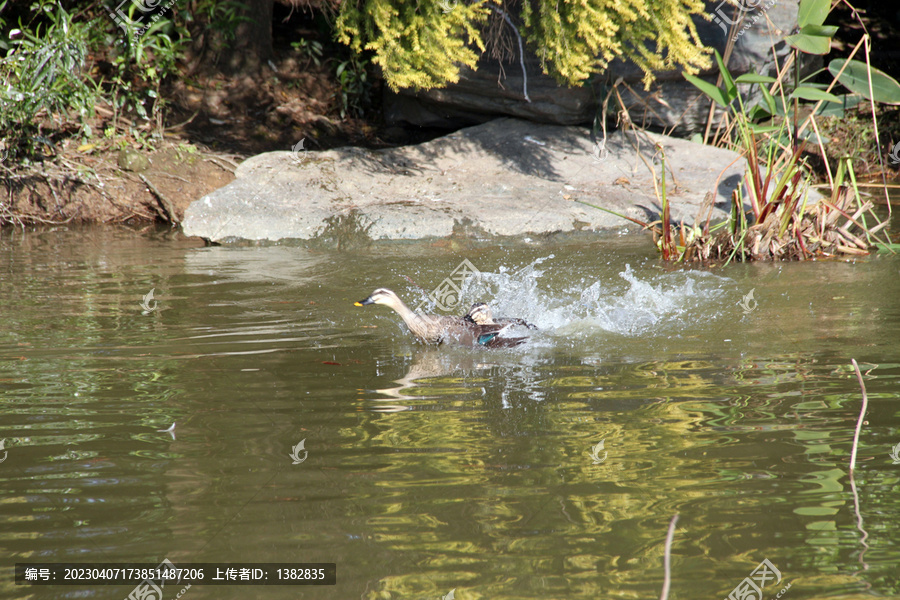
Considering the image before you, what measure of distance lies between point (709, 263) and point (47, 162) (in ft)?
31.6

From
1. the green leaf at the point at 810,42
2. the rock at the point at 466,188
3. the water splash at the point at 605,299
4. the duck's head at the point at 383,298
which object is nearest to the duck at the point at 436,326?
the duck's head at the point at 383,298

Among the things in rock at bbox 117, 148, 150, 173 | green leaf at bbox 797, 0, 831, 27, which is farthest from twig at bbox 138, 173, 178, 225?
green leaf at bbox 797, 0, 831, 27

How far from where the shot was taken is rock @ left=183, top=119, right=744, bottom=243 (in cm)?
1030

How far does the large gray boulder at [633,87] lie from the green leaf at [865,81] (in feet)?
10.1

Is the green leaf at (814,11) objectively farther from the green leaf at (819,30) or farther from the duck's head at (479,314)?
the duck's head at (479,314)

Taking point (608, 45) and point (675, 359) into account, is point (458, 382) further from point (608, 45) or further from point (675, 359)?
point (608, 45)

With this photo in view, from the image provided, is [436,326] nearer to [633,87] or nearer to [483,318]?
[483,318]

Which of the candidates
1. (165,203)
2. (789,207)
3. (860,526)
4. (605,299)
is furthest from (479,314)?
(165,203)

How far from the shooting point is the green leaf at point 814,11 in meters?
8.40

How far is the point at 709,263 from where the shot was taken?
868 cm

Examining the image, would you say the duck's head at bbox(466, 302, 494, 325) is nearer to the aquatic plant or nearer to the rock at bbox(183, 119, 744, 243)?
the aquatic plant

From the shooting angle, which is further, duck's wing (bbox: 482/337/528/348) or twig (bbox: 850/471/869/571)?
duck's wing (bbox: 482/337/528/348)

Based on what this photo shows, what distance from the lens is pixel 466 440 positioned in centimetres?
413

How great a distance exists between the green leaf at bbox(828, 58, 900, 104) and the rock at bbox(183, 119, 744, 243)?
1903 mm
